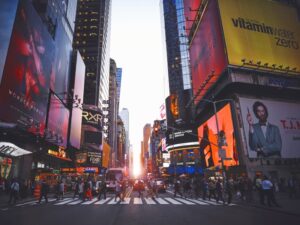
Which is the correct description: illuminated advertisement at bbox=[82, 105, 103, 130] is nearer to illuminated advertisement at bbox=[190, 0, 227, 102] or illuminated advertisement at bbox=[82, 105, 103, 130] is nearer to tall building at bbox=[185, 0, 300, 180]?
illuminated advertisement at bbox=[190, 0, 227, 102]

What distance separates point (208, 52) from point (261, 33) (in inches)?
400

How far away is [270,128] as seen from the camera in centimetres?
3691

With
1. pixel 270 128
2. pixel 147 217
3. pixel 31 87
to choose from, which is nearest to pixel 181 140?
pixel 270 128

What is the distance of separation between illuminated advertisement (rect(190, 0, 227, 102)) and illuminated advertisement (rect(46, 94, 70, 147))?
30334mm

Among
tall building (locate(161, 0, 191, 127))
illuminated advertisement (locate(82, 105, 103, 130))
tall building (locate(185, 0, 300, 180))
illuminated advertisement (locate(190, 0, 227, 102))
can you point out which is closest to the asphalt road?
tall building (locate(185, 0, 300, 180))

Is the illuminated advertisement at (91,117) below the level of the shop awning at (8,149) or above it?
above

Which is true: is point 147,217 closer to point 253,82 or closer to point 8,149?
point 8,149

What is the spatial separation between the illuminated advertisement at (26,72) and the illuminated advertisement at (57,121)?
12.9ft

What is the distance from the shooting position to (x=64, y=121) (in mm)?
48562

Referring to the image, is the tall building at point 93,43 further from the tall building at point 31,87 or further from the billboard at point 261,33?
the billboard at point 261,33

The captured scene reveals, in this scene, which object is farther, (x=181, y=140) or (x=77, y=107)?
(x=181, y=140)

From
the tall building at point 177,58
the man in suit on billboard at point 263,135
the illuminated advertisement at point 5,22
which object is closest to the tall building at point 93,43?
the tall building at point 177,58

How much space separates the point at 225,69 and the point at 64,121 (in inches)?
1382

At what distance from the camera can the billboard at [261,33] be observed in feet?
126
